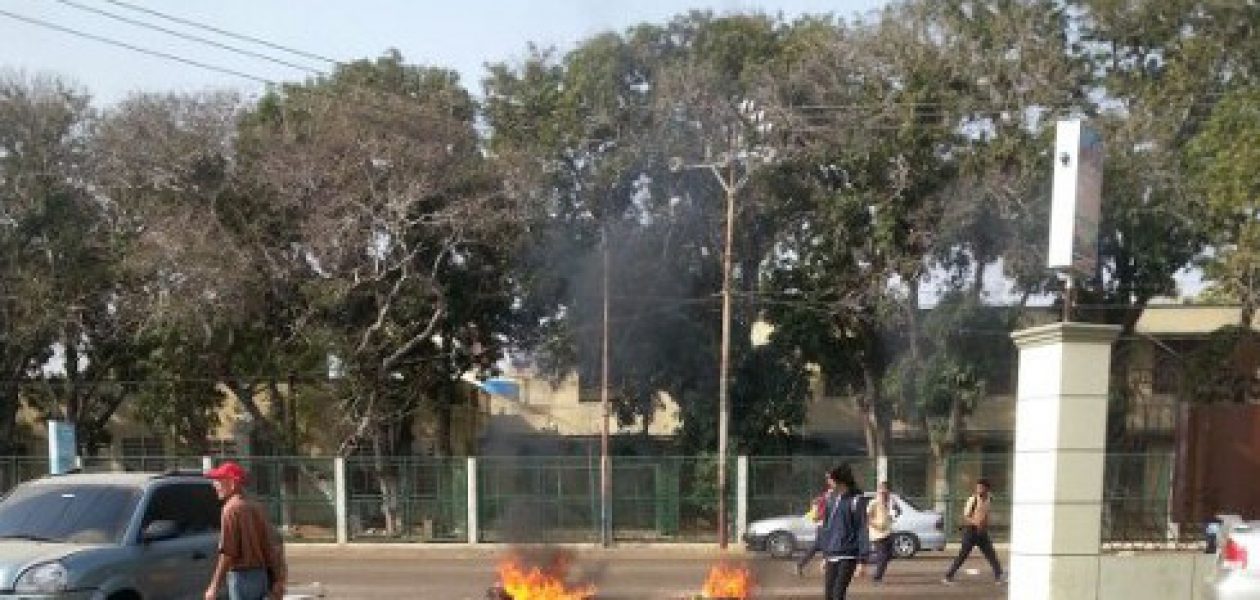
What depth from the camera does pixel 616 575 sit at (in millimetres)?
17688

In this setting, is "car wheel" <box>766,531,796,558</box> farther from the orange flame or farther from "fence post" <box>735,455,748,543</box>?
→ the orange flame

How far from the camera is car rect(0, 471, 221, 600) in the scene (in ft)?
26.1

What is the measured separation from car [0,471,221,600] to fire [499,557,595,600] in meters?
2.32

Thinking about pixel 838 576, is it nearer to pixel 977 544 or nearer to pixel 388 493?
pixel 977 544

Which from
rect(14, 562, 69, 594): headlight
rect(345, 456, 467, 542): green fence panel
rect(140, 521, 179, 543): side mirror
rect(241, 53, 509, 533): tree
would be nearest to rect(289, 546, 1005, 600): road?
rect(345, 456, 467, 542): green fence panel

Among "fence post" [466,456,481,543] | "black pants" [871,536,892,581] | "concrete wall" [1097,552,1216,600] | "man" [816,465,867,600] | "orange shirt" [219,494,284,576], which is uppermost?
"orange shirt" [219,494,284,576]

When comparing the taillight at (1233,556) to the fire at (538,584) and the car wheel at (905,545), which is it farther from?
the car wheel at (905,545)

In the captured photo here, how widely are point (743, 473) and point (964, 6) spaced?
13055 millimetres

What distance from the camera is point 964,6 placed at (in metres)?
30.2

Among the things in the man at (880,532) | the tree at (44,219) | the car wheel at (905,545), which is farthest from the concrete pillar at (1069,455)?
the tree at (44,219)

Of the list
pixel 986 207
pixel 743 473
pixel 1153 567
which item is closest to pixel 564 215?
pixel 743 473

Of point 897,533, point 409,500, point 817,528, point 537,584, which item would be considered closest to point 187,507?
point 537,584

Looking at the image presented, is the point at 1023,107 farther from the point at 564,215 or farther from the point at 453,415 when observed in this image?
the point at 453,415

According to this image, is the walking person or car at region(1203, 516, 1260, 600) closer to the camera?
car at region(1203, 516, 1260, 600)
